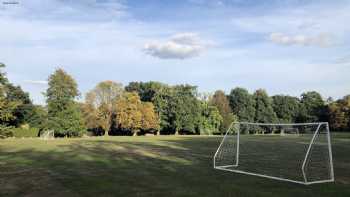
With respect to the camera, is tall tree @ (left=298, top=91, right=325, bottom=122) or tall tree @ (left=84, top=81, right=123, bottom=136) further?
tall tree @ (left=298, top=91, right=325, bottom=122)

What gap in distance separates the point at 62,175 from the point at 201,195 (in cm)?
603

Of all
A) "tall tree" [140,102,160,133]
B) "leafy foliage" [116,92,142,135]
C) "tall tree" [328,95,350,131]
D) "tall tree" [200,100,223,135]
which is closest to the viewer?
"leafy foliage" [116,92,142,135]

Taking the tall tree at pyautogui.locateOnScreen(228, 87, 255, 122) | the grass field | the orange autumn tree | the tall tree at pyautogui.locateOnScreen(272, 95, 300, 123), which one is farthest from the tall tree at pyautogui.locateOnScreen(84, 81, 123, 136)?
the grass field

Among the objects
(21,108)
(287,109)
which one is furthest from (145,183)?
(287,109)

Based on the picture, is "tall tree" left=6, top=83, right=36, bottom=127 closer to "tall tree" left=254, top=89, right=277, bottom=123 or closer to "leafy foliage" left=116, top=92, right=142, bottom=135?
"leafy foliage" left=116, top=92, right=142, bottom=135

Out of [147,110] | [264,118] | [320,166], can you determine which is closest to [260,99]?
[264,118]

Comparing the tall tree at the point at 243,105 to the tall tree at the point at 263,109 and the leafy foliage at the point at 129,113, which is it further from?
the leafy foliage at the point at 129,113

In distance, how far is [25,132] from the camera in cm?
5809

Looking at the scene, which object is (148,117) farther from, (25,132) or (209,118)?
(25,132)

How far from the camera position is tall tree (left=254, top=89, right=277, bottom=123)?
93125 mm

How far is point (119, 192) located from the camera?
1005 centimetres

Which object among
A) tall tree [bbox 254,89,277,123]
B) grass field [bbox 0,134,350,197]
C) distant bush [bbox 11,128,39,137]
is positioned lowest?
grass field [bbox 0,134,350,197]

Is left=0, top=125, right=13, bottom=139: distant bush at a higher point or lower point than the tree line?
lower

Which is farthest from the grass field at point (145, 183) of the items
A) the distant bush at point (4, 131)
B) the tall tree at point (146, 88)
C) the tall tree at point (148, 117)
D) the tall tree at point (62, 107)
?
the tall tree at point (146, 88)
